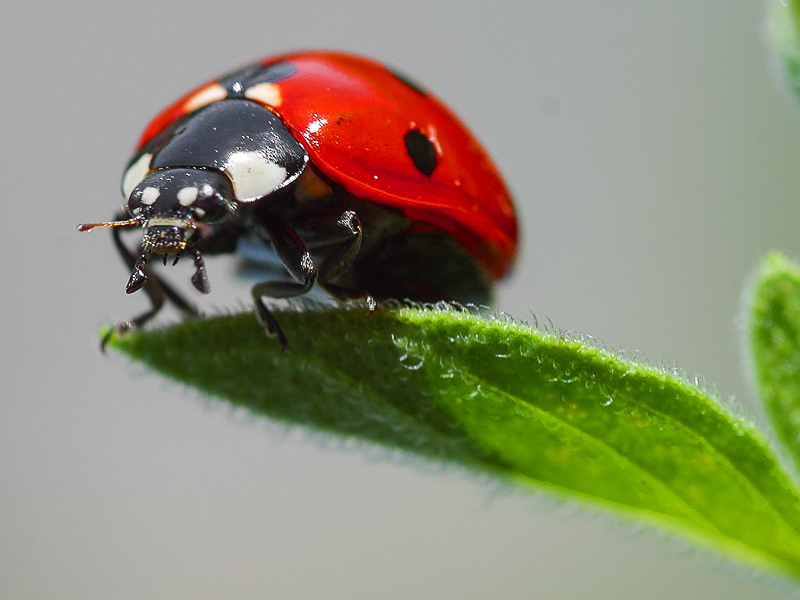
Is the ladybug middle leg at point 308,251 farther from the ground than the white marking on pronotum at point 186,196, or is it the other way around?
the white marking on pronotum at point 186,196

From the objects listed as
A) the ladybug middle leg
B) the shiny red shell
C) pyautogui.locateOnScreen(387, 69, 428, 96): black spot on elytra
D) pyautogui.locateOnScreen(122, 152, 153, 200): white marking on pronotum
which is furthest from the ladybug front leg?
pyautogui.locateOnScreen(387, 69, 428, 96): black spot on elytra

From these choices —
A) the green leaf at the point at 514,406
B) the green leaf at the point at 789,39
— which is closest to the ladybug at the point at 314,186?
the green leaf at the point at 514,406

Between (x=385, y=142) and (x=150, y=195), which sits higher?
(x=385, y=142)

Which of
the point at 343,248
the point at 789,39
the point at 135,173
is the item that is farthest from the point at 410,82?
the point at 789,39

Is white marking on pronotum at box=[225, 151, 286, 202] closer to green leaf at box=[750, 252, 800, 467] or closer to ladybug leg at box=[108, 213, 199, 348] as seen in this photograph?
ladybug leg at box=[108, 213, 199, 348]

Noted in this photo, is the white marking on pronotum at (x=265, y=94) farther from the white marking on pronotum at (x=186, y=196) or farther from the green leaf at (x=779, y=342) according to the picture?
the green leaf at (x=779, y=342)

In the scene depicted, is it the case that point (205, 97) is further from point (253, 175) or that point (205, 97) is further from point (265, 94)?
point (253, 175)
